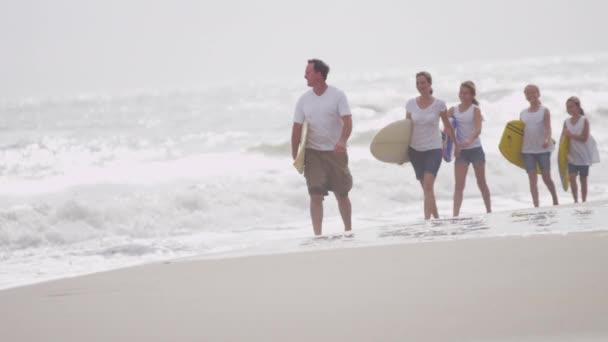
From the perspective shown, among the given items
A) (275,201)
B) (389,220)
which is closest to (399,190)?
(275,201)

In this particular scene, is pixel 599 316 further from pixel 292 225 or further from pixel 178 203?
pixel 178 203

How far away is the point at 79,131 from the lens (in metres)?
39.0

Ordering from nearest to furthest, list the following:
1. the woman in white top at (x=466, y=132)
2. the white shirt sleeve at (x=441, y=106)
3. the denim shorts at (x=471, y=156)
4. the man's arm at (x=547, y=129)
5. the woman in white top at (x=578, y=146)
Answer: the white shirt sleeve at (x=441, y=106)
the woman in white top at (x=466, y=132)
the denim shorts at (x=471, y=156)
the man's arm at (x=547, y=129)
the woman in white top at (x=578, y=146)

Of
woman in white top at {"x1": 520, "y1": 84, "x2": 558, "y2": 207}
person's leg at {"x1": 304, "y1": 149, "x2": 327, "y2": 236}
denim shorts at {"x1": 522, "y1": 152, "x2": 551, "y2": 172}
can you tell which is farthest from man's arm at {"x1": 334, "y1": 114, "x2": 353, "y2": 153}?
denim shorts at {"x1": 522, "y1": 152, "x2": 551, "y2": 172}

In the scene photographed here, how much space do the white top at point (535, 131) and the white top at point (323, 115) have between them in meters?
2.80

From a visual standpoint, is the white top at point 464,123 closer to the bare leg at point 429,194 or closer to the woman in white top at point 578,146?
the bare leg at point 429,194

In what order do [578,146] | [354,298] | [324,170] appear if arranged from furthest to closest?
[578,146]
[324,170]
[354,298]

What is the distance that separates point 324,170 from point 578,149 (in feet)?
12.5

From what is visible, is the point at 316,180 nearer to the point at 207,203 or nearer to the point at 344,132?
the point at 344,132

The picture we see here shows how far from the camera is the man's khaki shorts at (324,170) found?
845 cm

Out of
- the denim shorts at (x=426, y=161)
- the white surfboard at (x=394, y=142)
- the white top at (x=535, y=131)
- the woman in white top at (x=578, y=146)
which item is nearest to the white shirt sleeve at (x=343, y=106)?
the white surfboard at (x=394, y=142)

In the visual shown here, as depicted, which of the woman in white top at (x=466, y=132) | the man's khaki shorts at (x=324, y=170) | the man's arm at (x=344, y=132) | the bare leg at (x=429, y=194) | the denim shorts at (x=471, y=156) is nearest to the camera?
the man's arm at (x=344, y=132)

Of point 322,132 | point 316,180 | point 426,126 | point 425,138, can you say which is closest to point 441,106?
point 426,126

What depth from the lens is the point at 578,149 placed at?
1104 cm
